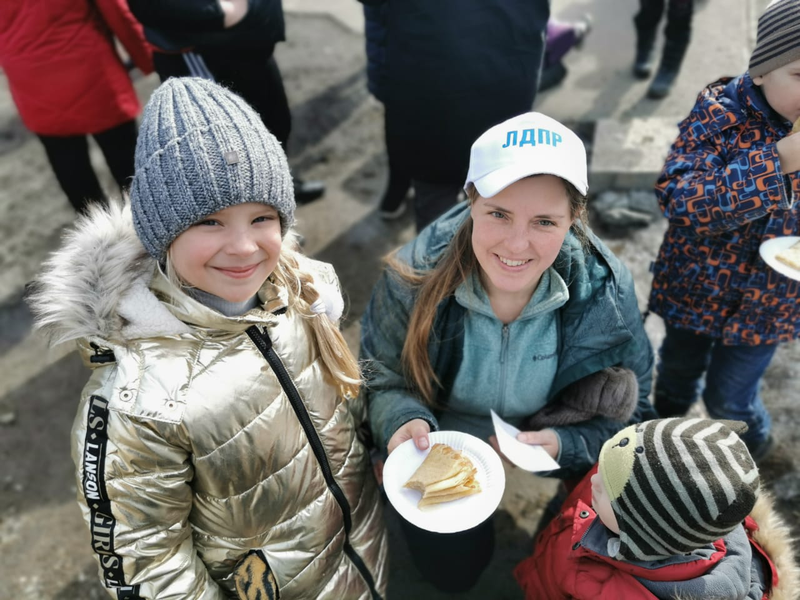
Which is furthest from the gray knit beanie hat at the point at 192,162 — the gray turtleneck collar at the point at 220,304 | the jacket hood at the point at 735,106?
the jacket hood at the point at 735,106

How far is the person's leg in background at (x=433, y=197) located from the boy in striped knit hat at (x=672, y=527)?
1.74 m

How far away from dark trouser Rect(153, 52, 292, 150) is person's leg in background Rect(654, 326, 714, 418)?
2.41m

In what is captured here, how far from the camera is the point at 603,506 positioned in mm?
1752

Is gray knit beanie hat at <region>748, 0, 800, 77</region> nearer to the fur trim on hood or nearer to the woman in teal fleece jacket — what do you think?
the woman in teal fleece jacket

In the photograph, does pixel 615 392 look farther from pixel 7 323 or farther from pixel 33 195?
pixel 33 195

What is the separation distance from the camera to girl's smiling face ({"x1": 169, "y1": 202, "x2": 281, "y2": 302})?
5.35 feet

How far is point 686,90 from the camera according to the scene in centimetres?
529

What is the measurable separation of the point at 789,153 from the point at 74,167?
138 inches

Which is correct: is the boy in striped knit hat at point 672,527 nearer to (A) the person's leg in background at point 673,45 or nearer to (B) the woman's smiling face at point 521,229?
(B) the woman's smiling face at point 521,229

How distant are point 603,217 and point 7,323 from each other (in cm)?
394

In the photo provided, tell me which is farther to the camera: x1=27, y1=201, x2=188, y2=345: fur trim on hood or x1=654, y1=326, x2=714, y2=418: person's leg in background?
x1=654, y1=326, x2=714, y2=418: person's leg in background

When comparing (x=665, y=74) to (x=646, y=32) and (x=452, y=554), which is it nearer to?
(x=646, y=32)

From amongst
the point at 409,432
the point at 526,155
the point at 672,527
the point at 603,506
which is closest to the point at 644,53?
the point at 526,155

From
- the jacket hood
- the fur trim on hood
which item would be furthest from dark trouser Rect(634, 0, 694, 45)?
the fur trim on hood
